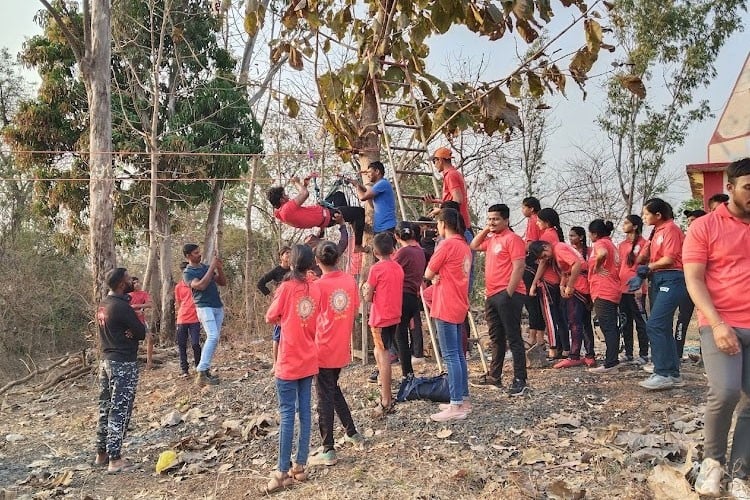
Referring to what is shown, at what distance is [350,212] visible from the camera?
287 inches

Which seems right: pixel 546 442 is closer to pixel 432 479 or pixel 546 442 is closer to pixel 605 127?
pixel 432 479

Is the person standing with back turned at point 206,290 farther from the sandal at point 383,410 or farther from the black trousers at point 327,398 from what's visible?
the black trousers at point 327,398

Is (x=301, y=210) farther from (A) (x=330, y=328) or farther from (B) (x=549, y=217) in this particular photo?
(B) (x=549, y=217)

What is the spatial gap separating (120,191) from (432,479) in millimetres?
12164

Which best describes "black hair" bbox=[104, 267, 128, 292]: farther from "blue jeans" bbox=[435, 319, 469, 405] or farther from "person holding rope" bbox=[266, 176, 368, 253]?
"blue jeans" bbox=[435, 319, 469, 405]

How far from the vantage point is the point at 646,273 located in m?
6.38

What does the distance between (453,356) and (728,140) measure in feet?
32.9

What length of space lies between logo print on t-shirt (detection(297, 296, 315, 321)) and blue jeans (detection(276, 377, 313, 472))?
0.46 metres

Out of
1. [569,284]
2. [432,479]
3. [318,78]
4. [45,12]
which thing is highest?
[45,12]

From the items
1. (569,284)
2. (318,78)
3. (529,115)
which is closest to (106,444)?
(318,78)

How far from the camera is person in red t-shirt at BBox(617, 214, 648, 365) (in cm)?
701

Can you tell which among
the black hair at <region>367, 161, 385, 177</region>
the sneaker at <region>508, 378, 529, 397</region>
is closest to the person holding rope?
the black hair at <region>367, 161, 385, 177</region>

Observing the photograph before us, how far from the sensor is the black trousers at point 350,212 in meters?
7.27

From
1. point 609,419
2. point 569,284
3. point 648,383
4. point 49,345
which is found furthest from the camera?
point 49,345
